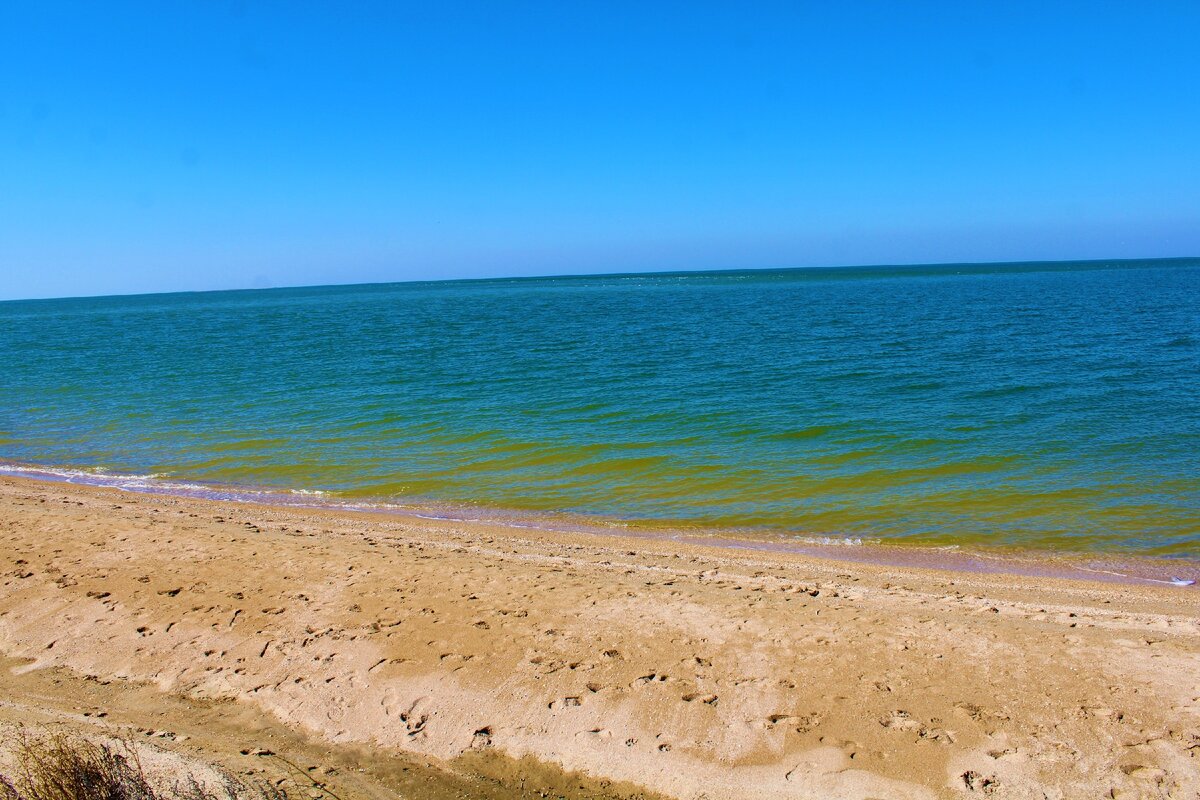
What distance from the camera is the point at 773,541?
1170 centimetres

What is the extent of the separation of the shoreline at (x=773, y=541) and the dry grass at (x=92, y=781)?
763 centimetres

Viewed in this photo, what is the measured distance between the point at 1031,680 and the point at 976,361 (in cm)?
2424

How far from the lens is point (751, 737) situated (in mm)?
5719

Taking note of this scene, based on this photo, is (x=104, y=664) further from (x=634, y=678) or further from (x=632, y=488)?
(x=632, y=488)

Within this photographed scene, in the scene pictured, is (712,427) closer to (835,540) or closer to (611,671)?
(835,540)

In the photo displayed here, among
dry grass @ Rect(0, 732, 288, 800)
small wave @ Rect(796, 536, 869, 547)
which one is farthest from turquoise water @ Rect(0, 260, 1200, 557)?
dry grass @ Rect(0, 732, 288, 800)

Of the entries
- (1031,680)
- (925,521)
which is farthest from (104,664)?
(925,521)

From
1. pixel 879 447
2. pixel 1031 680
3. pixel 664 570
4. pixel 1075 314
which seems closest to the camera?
pixel 1031 680

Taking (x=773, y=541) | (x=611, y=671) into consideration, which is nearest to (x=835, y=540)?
(x=773, y=541)

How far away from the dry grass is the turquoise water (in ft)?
28.1

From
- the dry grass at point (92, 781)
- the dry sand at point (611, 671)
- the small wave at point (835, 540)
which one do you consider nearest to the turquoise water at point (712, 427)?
the small wave at point (835, 540)

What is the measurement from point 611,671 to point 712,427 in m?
12.6

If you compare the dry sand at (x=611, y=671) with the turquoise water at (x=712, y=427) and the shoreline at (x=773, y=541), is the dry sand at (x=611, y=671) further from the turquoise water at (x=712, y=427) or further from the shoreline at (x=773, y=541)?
the turquoise water at (x=712, y=427)

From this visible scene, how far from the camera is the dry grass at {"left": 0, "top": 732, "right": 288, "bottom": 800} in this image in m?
4.41
